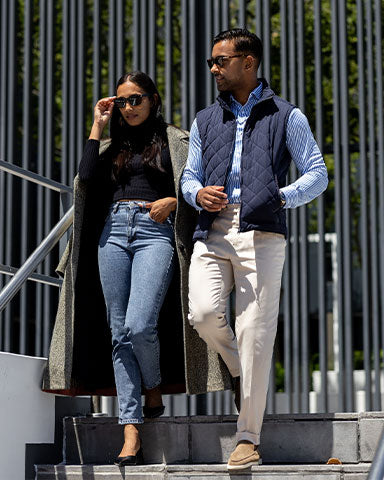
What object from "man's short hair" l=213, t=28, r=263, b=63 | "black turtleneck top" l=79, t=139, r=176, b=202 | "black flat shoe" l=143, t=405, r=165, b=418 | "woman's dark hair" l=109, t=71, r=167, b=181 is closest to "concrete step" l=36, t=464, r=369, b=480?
"black flat shoe" l=143, t=405, r=165, b=418

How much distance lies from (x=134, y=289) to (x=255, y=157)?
86cm

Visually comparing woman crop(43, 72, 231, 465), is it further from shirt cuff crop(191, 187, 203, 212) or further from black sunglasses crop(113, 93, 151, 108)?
shirt cuff crop(191, 187, 203, 212)

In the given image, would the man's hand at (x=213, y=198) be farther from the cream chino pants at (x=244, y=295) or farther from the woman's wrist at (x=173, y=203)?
the woman's wrist at (x=173, y=203)

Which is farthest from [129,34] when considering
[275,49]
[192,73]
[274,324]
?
[274,324]

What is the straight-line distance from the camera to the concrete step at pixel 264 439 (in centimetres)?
474

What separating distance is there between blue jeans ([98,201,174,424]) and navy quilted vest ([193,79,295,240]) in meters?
0.31

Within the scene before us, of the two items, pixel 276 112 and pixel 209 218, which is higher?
pixel 276 112

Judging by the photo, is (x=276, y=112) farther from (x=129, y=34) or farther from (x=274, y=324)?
(x=129, y=34)

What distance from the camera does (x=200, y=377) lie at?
504cm

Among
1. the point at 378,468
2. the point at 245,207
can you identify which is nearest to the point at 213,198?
the point at 245,207

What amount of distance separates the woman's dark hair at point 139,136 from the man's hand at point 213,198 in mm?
558

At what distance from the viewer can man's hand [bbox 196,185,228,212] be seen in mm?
4480

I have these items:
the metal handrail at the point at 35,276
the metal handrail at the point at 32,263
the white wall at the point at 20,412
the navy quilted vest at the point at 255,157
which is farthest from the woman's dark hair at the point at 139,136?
the white wall at the point at 20,412

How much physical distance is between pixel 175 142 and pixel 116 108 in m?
0.36
